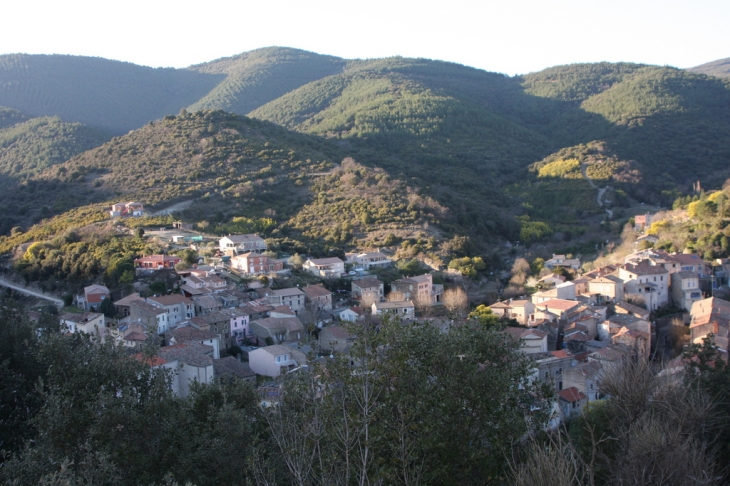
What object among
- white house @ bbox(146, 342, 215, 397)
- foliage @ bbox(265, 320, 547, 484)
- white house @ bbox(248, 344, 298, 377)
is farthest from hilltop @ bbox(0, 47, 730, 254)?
foliage @ bbox(265, 320, 547, 484)

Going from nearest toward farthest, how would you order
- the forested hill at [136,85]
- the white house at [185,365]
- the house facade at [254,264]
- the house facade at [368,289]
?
the white house at [185,365]
the house facade at [368,289]
the house facade at [254,264]
the forested hill at [136,85]

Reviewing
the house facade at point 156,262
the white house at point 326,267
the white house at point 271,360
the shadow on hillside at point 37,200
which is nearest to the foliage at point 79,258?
the house facade at point 156,262

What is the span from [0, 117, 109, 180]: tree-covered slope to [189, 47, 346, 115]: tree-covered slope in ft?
122

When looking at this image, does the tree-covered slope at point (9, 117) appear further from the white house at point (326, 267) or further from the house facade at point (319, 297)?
the house facade at point (319, 297)

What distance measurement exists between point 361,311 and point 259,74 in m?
113

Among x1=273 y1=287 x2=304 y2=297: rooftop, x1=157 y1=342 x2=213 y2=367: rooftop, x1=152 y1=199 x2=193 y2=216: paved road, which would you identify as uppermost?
x1=152 y1=199 x2=193 y2=216: paved road

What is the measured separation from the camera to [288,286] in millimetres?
31016

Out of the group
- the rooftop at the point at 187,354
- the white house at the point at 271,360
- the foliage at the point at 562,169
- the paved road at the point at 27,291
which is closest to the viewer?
the rooftop at the point at 187,354

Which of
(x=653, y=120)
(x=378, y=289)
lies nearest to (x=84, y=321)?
(x=378, y=289)

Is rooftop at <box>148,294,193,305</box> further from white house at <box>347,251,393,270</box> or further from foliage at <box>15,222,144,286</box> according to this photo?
A: white house at <box>347,251,393,270</box>

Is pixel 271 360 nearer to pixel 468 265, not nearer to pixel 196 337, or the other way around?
pixel 196 337

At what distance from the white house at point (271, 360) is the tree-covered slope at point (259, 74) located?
306ft

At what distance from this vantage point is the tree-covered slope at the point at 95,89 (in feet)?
353

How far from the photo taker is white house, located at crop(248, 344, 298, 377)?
21.0m
